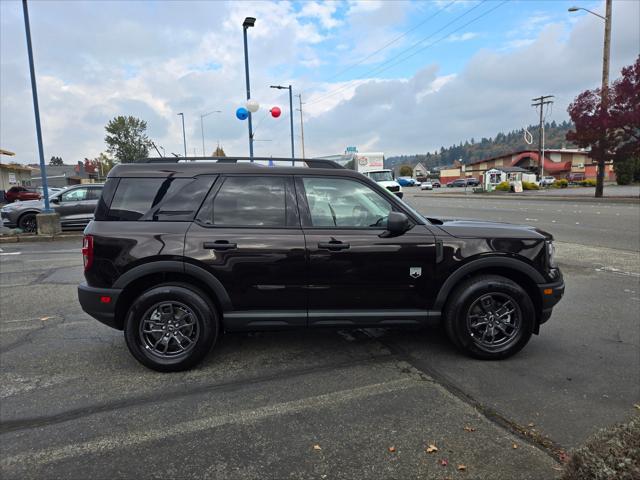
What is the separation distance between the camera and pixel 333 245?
12.4 feet

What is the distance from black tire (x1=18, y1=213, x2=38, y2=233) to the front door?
1316 cm

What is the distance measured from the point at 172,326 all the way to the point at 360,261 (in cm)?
177

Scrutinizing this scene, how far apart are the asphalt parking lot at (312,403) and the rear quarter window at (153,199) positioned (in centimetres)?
140

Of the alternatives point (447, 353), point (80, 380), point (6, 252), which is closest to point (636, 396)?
point (447, 353)

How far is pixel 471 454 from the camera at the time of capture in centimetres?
262

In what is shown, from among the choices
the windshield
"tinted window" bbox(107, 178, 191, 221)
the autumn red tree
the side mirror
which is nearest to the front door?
the side mirror

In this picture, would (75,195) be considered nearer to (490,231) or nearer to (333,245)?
(333,245)

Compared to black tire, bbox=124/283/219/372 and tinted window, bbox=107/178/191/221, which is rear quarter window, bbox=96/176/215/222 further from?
black tire, bbox=124/283/219/372

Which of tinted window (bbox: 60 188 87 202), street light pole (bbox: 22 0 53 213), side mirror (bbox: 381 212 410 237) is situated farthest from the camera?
tinted window (bbox: 60 188 87 202)

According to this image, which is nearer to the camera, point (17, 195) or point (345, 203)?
point (345, 203)

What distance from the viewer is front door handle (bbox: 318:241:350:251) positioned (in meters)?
3.78

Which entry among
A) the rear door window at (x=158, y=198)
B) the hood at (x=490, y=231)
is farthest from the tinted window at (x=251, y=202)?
the hood at (x=490, y=231)

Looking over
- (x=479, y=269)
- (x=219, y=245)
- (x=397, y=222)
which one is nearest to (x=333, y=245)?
(x=397, y=222)

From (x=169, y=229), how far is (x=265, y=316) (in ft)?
3.76
